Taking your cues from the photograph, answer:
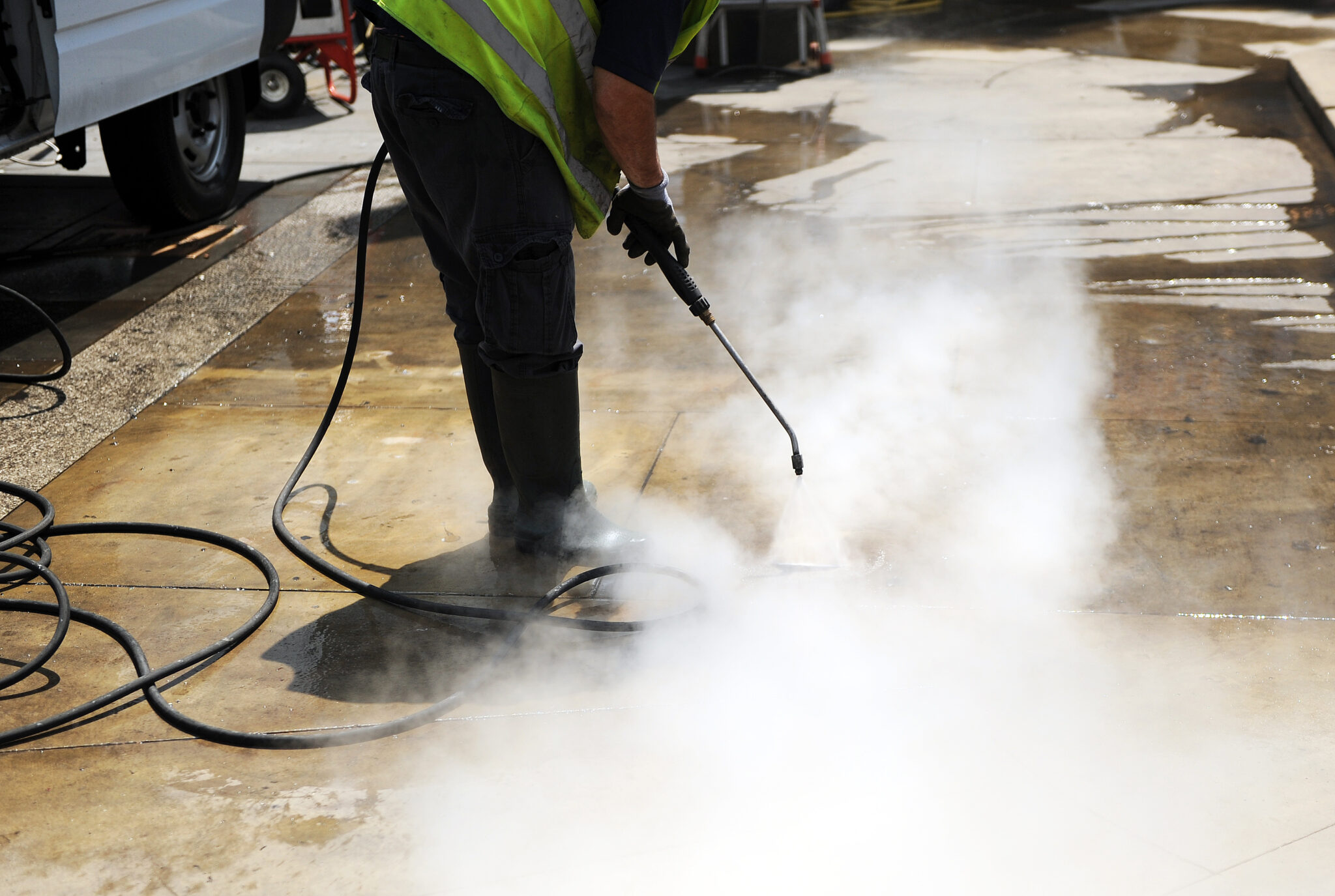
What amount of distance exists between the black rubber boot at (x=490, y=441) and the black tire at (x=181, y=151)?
2.95 m

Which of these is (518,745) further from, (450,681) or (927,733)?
(927,733)

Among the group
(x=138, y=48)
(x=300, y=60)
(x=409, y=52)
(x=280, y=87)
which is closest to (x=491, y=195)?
(x=409, y=52)

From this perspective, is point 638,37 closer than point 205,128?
Yes

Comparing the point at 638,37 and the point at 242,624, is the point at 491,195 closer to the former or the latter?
the point at 638,37

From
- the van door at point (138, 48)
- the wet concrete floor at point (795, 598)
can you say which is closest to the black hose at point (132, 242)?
the van door at point (138, 48)

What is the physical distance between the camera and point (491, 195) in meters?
2.32

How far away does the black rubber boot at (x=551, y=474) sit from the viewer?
100 inches

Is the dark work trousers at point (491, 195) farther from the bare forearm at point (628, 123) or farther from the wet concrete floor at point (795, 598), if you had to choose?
the wet concrete floor at point (795, 598)

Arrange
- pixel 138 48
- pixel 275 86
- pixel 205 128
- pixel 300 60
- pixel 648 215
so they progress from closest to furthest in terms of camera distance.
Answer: pixel 648 215, pixel 138 48, pixel 205 128, pixel 275 86, pixel 300 60

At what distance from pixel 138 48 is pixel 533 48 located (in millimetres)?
2997

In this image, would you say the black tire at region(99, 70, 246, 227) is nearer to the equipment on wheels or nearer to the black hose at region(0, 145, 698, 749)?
the equipment on wheels

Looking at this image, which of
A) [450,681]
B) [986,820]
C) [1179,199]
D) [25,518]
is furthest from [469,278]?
[1179,199]

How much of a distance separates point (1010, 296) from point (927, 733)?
7.96 ft

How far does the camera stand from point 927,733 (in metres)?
2.10
